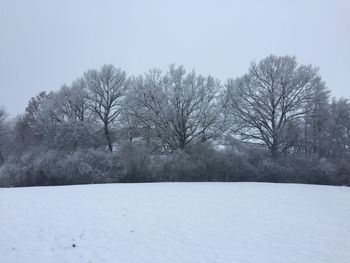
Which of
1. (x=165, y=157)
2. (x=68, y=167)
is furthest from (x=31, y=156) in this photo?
(x=165, y=157)

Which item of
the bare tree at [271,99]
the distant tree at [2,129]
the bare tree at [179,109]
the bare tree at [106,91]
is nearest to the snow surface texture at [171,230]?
the bare tree at [179,109]

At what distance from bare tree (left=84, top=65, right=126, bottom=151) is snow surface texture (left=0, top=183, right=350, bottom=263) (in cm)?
2528

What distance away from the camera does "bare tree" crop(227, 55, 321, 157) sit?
3428 centimetres

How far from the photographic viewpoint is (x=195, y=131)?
3444 centimetres

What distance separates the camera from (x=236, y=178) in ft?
99.0

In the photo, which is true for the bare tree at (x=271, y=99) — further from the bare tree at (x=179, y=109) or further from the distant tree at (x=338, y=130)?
the distant tree at (x=338, y=130)

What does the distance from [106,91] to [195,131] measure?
1385 centimetres

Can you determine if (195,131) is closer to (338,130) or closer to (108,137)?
(108,137)

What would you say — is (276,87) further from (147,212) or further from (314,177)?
(147,212)

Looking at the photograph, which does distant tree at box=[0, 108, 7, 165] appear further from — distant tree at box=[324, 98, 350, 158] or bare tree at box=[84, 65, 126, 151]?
distant tree at box=[324, 98, 350, 158]

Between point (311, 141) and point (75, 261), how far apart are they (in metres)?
32.7

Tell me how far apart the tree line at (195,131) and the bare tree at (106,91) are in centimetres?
13

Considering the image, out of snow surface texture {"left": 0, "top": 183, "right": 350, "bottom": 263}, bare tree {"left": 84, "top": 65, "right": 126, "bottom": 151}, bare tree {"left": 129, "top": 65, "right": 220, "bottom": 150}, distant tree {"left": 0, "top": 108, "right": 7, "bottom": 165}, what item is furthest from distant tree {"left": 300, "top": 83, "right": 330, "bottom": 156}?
distant tree {"left": 0, "top": 108, "right": 7, "bottom": 165}

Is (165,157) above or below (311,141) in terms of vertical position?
below
